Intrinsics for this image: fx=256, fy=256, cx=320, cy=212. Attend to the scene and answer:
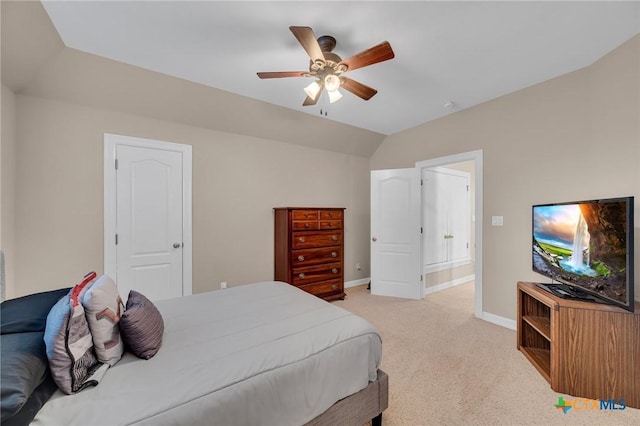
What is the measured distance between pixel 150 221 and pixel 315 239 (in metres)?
2.06

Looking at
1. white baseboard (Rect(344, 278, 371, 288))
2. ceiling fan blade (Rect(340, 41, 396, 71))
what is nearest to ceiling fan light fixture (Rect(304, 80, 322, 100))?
ceiling fan blade (Rect(340, 41, 396, 71))

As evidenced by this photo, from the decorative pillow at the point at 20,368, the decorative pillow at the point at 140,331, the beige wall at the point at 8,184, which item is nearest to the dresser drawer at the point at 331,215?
the decorative pillow at the point at 140,331

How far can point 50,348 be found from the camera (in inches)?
37.4

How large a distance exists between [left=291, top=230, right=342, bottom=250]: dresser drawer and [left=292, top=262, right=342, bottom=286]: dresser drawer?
31 centimetres

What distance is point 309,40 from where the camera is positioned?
167 cm

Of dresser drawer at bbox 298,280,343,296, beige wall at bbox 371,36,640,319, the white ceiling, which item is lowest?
dresser drawer at bbox 298,280,343,296

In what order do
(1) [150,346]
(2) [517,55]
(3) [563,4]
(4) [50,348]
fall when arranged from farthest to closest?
(2) [517,55] → (3) [563,4] → (1) [150,346] → (4) [50,348]

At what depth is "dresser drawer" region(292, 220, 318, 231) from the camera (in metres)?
3.54

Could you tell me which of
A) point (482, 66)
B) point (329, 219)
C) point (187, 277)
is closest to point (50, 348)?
point (187, 277)

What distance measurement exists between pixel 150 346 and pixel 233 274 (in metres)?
2.34

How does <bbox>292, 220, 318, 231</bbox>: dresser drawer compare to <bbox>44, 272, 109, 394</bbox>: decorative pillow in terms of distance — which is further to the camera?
<bbox>292, 220, 318, 231</bbox>: dresser drawer

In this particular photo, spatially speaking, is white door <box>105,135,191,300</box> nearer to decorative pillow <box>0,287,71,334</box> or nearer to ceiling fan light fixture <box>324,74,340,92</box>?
decorative pillow <box>0,287,71,334</box>

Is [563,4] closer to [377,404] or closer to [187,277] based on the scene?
[377,404]

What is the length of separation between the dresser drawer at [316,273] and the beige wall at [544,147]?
6.29 ft
